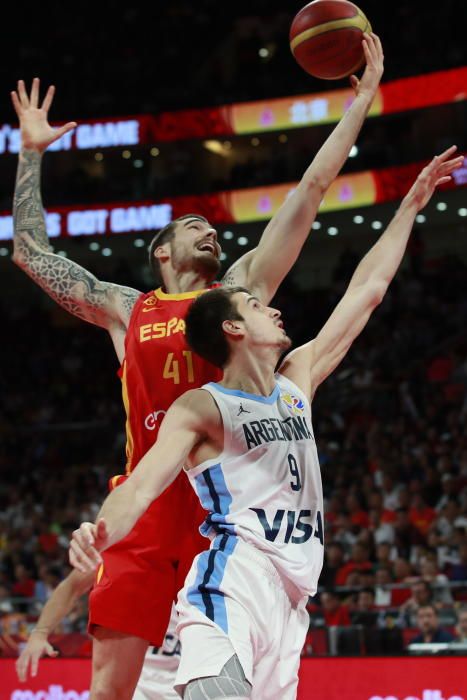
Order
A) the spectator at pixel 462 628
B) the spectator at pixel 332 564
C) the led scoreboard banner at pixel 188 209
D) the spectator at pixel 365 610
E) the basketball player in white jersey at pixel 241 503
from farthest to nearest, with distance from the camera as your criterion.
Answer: the led scoreboard banner at pixel 188 209 < the spectator at pixel 332 564 < the spectator at pixel 365 610 < the spectator at pixel 462 628 < the basketball player in white jersey at pixel 241 503

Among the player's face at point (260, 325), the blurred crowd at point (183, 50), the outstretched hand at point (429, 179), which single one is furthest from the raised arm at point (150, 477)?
the blurred crowd at point (183, 50)

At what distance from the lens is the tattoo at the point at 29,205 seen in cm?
480

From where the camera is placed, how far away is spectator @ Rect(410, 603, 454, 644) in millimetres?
7466

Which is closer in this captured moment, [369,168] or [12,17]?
[369,168]

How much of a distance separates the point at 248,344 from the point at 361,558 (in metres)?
7.14

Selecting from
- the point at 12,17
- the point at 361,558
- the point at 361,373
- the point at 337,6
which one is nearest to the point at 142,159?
the point at 12,17

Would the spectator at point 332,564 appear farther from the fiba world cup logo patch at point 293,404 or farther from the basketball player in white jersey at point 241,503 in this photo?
the fiba world cup logo patch at point 293,404

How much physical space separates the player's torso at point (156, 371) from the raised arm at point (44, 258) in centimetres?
30

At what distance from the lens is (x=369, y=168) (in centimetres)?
1855

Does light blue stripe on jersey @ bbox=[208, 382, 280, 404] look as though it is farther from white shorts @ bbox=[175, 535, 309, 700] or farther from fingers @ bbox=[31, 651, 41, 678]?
fingers @ bbox=[31, 651, 41, 678]

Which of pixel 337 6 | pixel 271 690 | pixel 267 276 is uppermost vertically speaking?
pixel 337 6

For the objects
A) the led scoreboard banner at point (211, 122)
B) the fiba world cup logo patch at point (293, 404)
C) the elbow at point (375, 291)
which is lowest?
the fiba world cup logo patch at point (293, 404)

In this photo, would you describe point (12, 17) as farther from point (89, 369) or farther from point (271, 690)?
point (271, 690)

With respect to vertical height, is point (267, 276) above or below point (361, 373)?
below
